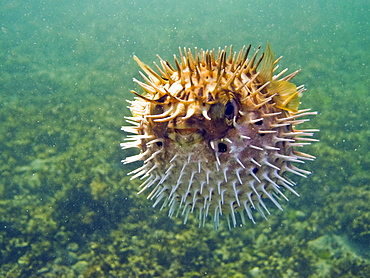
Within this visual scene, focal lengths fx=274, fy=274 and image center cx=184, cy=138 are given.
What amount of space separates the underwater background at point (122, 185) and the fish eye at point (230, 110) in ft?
6.42

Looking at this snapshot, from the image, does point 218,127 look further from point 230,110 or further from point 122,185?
point 122,185

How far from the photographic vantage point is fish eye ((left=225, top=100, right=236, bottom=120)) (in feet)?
4.33

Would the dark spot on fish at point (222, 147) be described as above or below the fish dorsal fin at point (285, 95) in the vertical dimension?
below

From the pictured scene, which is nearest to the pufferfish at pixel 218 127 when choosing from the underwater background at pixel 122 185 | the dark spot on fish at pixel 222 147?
the dark spot on fish at pixel 222 147

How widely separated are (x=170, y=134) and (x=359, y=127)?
311cm

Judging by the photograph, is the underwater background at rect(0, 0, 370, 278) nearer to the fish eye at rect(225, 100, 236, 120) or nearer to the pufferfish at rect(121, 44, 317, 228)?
the pufferfish at rect(121, 44, 317, 228)

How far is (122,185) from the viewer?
3.12 metres

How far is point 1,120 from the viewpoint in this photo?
3.62 m

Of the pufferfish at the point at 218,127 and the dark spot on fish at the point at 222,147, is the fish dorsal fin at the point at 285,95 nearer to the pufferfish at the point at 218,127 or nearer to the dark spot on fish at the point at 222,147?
the pufferfish at the point at 218,127

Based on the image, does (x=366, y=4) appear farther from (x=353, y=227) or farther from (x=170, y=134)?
(x=170, y=134)

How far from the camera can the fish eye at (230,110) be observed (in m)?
1.32

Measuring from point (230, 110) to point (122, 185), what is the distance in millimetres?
2130

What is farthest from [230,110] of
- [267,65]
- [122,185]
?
[122,185]

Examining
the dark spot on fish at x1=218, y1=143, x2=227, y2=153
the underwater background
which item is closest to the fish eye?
the dark spot on fish at x1=218, y1=143, x2=227, y2=153
